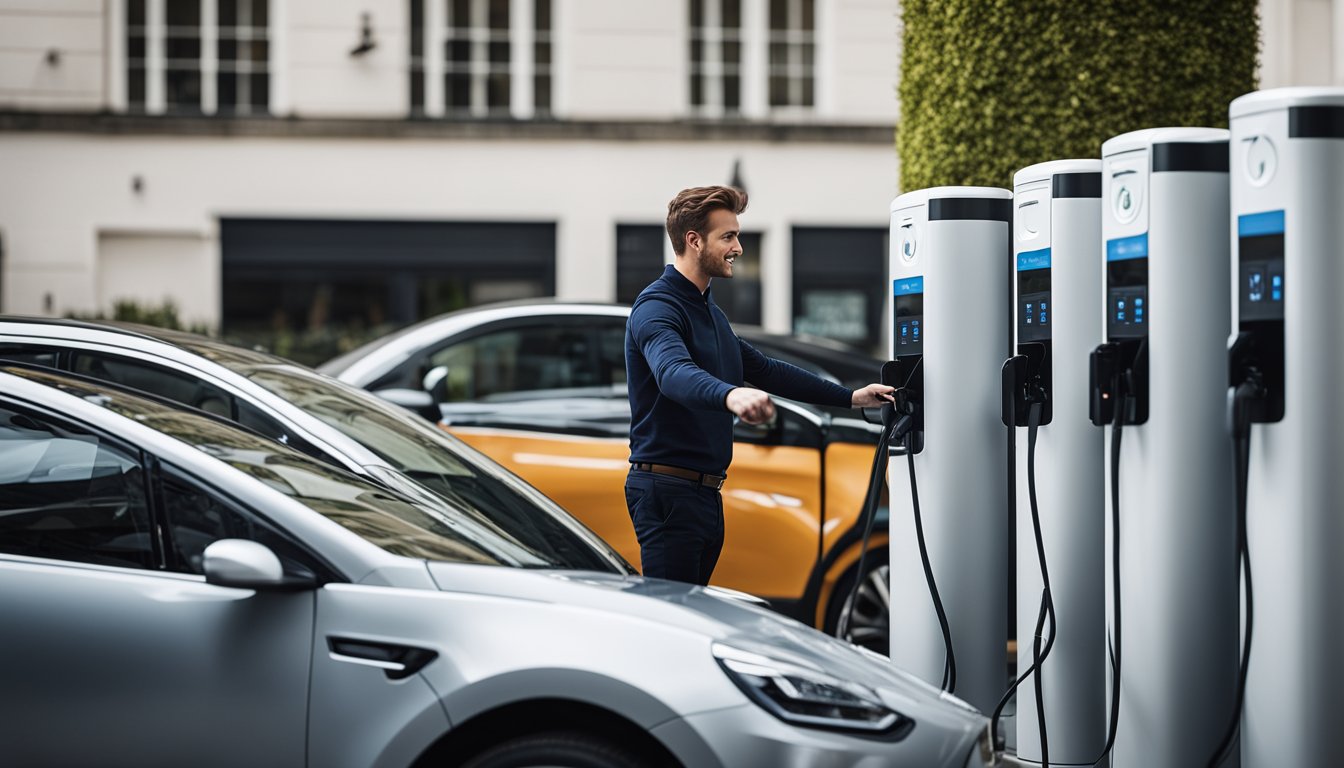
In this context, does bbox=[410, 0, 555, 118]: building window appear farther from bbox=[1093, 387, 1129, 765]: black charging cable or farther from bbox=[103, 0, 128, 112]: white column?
bbox=[1093, 387, 1129, 765]: black charging cable

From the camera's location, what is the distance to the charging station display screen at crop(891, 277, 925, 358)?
469 centimetres

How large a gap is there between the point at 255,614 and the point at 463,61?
13635 mm

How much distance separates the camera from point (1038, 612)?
4.48 metres

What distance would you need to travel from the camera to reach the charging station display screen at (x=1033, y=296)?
14.5 ft

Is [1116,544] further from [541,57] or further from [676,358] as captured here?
[541,57]

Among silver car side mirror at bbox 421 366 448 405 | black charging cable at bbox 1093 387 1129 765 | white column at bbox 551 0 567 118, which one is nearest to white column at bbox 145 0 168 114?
white column at bbox 551 0 567 118

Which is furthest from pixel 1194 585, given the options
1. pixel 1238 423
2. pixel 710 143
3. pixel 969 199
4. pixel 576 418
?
pixel 710 143

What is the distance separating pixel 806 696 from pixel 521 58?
45.1 feet

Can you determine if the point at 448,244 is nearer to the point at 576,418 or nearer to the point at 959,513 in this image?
the point at 576,418

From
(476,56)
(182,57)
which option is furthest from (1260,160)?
(182,57)

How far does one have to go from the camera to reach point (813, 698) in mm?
3004

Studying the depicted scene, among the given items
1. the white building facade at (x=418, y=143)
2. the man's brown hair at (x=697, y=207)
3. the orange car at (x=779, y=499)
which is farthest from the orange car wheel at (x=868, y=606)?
the white building facade at (x=418, y=143)

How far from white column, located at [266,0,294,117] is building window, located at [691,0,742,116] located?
175 inches

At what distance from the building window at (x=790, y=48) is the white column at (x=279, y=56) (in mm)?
5319
